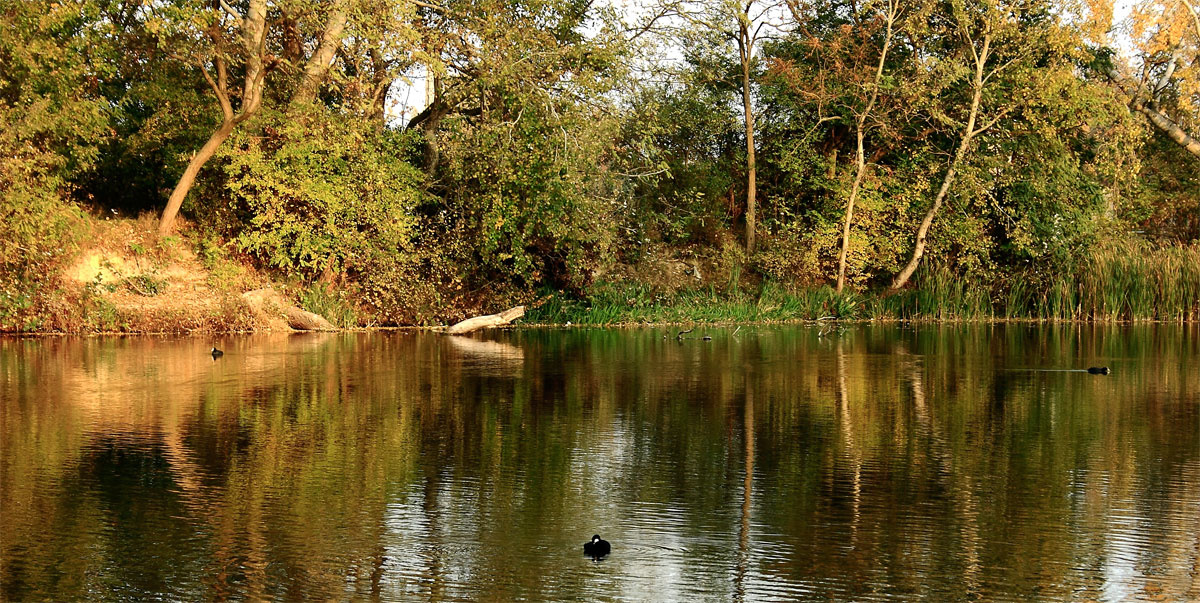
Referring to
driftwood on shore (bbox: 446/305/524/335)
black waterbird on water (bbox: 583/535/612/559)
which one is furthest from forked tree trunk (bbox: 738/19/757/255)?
black waterbird on water (bbox: 583/535/612/559)

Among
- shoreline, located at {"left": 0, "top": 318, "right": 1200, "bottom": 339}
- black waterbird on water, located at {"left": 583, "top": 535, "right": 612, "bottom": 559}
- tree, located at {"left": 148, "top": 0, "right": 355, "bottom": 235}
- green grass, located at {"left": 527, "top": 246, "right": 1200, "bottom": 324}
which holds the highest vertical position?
tree, located at {"left": 148, "top": 0, "right": 355, "bottom": 235}

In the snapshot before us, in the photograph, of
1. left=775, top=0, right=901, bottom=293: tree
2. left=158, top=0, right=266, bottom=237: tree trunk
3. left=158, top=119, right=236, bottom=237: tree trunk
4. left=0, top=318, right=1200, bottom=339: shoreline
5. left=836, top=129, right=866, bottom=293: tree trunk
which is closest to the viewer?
left=0, top=318, right=1200, bottom=339: shoreline

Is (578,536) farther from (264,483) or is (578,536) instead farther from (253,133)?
(253,133)

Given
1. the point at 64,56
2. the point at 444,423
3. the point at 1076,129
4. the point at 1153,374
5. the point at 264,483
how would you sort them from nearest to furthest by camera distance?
1. the point at 264,483
2. the point at 444,423
3. the point at 1153,374
4. the point at 64,56
5. the point at 1076,129

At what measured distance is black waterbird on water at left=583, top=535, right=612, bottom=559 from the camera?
6754 millimetres

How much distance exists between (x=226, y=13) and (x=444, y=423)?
1442 cm

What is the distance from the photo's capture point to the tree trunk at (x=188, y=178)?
24.4 m

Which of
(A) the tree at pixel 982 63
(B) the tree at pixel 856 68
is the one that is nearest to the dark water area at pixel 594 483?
(B) the tree at pixel 856 68

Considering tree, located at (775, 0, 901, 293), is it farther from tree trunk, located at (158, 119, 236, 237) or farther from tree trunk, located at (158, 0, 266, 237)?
tree trunk, located at (158, 119, 236, 237)

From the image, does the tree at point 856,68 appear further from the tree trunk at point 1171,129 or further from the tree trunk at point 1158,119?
the tree trunk at point 1171,129

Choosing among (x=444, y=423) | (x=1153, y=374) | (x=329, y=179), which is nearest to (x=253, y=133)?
(x=329, y=179)

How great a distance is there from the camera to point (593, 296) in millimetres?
27984

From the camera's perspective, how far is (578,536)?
283 inches

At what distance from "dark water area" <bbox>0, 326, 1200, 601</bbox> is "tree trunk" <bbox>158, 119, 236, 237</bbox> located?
26.6 ft
